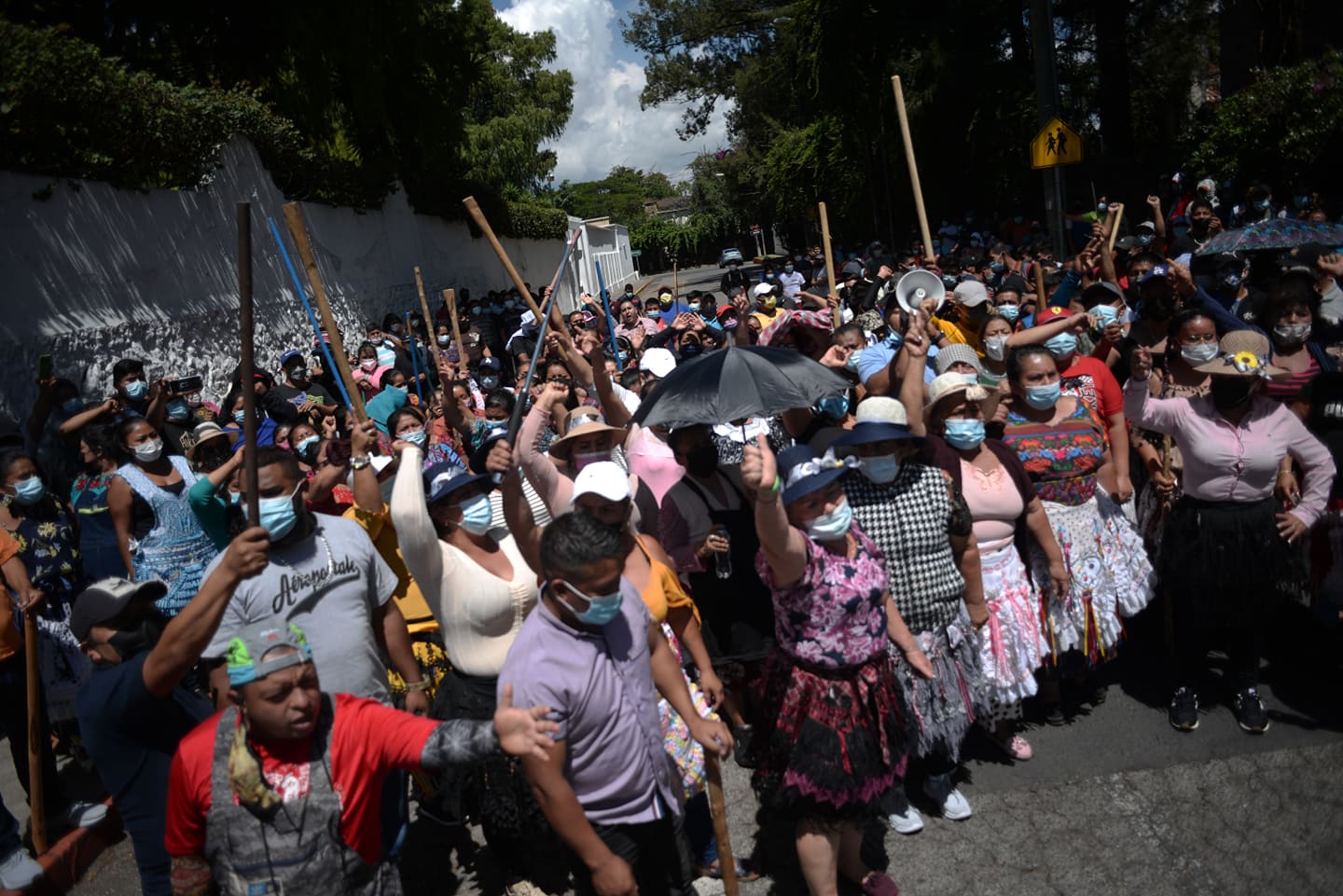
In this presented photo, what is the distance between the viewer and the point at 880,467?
141 inches

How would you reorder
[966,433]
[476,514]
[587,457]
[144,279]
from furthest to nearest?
[144,279] < [587,457] < [966,433] < [476,514]

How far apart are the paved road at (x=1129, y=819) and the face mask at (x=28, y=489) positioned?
1.88 metres

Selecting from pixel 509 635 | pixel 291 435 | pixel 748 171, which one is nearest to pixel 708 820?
pixel 509 635

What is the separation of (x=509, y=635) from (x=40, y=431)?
4.89m

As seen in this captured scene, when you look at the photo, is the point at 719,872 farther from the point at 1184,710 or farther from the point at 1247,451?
the point at 1247,451

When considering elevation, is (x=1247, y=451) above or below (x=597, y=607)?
below

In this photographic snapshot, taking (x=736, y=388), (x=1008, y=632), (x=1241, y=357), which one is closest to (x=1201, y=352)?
(x=1241, y=357)

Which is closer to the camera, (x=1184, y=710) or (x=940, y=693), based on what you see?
(x=940, y=693)

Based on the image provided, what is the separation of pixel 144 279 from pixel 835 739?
357 inches

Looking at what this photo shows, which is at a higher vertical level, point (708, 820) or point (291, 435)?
point (291, 435)

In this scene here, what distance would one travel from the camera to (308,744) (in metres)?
2.53

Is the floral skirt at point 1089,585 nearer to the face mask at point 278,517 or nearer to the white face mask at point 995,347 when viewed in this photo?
the white face mask at point 995,347

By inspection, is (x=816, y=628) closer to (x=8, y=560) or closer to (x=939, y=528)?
(x=939, y=528)

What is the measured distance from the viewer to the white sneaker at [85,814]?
186 inches
